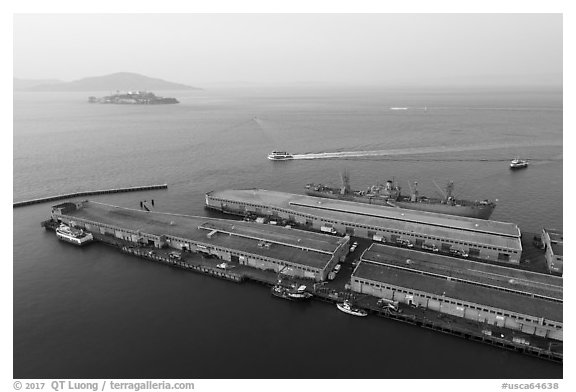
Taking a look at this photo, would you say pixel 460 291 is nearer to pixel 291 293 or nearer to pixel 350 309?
pixel 350 309

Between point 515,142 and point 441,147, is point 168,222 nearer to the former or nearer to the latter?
point 441,147

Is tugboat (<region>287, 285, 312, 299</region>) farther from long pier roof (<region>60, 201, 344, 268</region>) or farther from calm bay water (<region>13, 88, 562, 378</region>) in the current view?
long pier roof (<region>60, 201, 344, 268</region>)

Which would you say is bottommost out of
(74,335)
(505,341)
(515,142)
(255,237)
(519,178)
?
(74,335)

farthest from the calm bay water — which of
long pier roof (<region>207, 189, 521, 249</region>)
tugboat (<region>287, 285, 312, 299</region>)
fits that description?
long pier roof (<region>207, 189, 521, 249</region>)

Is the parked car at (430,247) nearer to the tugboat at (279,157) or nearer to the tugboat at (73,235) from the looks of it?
the tugboat at (73,235)

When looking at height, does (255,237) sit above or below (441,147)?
below

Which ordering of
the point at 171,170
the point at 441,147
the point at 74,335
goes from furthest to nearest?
the point at 441,147
the point at 171,170
the point at 74,335

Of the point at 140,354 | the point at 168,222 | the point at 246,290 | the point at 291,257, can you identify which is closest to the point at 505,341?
the point at 291,257
